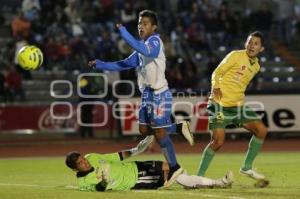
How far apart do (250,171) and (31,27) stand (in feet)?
49.9

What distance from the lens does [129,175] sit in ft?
36.2

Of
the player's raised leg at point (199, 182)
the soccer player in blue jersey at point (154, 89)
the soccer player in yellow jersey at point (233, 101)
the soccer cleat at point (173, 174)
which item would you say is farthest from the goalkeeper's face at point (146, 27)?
the player's raised leg at point (199, 182)

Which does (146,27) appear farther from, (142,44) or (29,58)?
(29,58)

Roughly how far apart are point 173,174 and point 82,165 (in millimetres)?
1247

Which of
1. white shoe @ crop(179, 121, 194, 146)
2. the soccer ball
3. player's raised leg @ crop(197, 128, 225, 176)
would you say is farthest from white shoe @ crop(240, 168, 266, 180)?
the soccer ball

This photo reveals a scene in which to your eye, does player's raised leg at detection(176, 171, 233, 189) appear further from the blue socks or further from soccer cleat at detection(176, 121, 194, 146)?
soccer cleat at detection(176, 121, 194, 146)

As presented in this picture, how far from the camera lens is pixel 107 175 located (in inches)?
424

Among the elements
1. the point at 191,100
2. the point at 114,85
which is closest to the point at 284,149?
the point at 191,100

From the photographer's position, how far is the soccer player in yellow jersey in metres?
11.7

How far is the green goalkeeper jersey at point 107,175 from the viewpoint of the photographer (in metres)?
10.8

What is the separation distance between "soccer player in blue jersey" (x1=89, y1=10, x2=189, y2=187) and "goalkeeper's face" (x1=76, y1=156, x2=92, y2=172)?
112 cm

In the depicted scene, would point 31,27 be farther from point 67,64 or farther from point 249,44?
point 249,44

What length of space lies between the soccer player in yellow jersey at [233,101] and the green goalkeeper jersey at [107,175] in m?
1.13

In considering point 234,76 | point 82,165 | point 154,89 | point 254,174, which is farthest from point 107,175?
point 234,76
